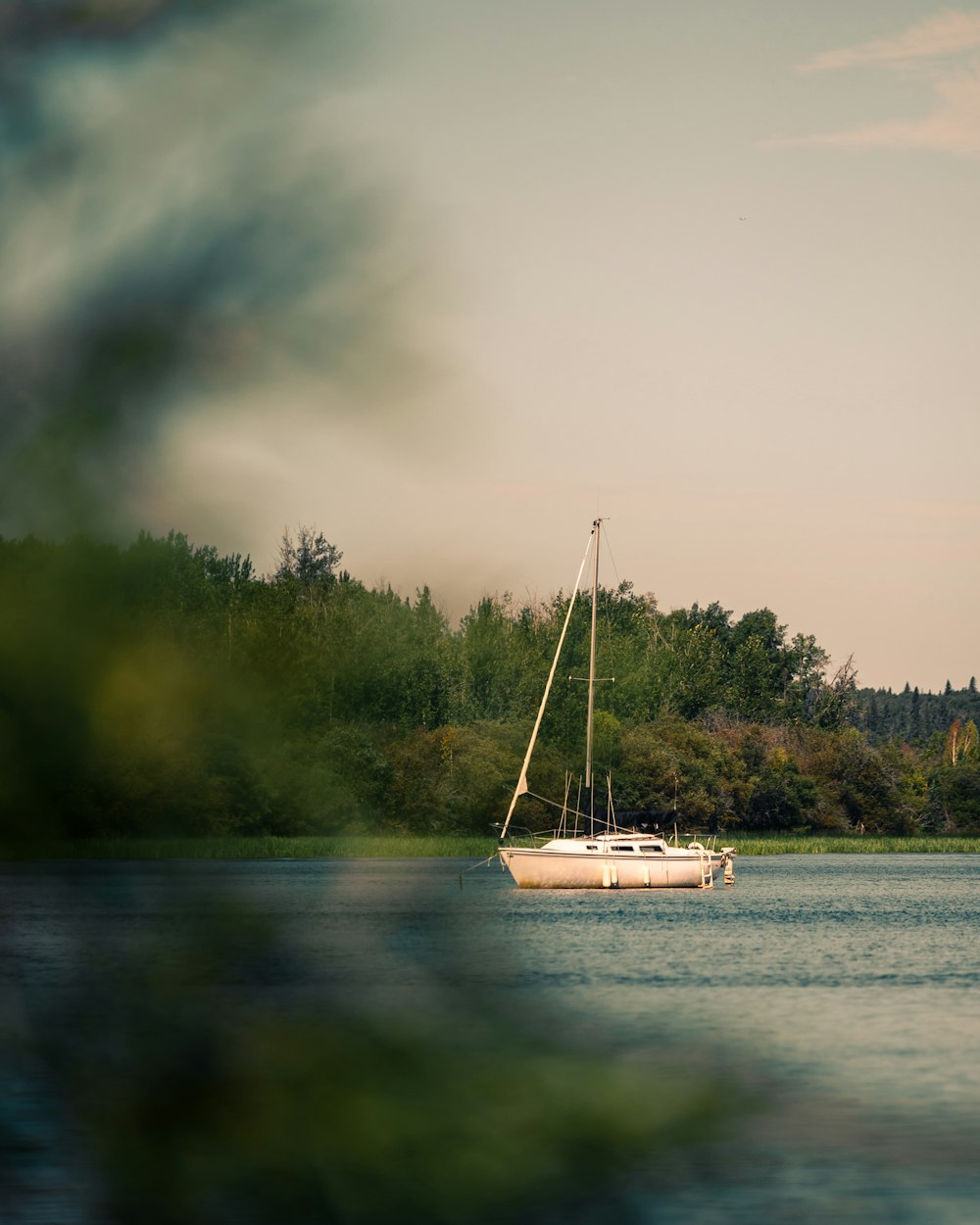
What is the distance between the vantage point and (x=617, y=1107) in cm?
193

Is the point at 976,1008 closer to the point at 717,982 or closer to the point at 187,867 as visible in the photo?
the point at 717,982

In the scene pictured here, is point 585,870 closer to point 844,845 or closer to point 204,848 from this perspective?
point 844,845

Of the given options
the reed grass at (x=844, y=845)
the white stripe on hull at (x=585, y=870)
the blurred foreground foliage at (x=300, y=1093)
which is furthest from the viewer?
the reed grass at (x=844, y=845)

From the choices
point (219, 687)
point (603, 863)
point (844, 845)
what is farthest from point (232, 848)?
point (844, 845)

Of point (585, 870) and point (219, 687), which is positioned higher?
point (219, 687)

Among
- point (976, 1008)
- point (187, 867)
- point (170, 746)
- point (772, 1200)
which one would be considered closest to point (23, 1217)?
point (187, 867)

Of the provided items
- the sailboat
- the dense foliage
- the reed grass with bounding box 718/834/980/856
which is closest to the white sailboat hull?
the sailboat

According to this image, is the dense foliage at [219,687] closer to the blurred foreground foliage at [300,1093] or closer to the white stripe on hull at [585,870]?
the blurred foreground foliage at [300,1093]

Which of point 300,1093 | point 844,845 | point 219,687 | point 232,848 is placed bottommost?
point 844,845

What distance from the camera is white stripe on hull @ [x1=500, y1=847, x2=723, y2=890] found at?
174 feet

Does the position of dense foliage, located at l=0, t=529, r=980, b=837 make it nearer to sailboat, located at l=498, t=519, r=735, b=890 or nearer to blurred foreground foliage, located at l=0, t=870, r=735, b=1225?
blurred foreground foliage, located at l=0, t=870, r=735, b=1225

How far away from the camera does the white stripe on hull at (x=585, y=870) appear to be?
53.1 metres

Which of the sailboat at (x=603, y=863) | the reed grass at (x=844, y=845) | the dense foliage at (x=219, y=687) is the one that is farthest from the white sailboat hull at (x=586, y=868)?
the dense foliage at (x=219, y=687)

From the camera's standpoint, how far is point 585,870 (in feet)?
176
